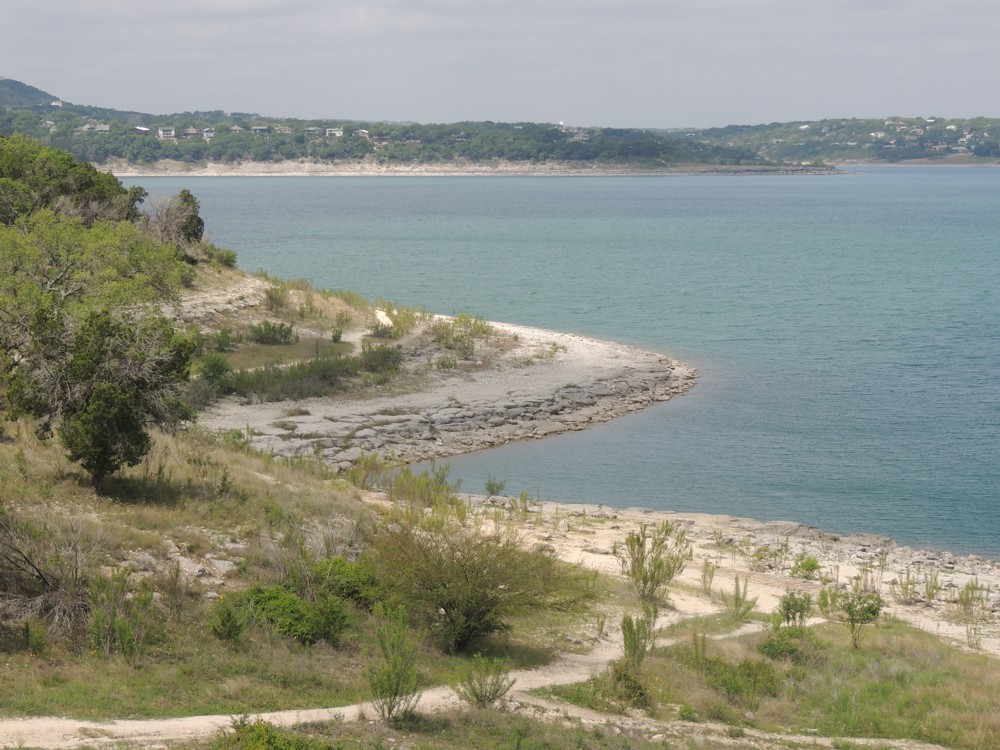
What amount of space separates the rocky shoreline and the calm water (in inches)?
42.5

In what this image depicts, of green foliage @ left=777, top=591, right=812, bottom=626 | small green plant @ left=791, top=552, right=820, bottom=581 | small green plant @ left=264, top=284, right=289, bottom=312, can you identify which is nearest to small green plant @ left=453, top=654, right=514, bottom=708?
green foliage @ left=777, top=591, right=812, bottom=626

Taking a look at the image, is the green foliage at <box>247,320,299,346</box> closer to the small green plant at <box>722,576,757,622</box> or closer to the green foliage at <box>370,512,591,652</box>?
the small green plant at <box>722,576,757,622</box>

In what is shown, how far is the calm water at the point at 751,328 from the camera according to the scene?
97.0 feet

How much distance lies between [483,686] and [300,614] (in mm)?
3072

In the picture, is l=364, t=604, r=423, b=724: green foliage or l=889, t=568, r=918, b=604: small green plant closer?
l=364, t=604, r=423, b=724: green foliage

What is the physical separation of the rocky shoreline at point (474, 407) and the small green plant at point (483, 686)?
1572 cm

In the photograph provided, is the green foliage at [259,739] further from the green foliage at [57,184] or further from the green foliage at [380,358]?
the green foliage at [57,184]

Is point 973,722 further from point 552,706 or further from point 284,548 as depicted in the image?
point 284,548

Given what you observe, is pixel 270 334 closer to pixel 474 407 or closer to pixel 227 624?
pixel 474 407

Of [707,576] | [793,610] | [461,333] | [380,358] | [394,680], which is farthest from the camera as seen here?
[461,333]

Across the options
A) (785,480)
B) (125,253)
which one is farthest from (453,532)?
(125,253)

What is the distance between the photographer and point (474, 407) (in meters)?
35.6

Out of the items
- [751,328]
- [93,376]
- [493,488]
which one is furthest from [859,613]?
[751,328]

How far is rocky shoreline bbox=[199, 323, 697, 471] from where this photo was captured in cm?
3131
